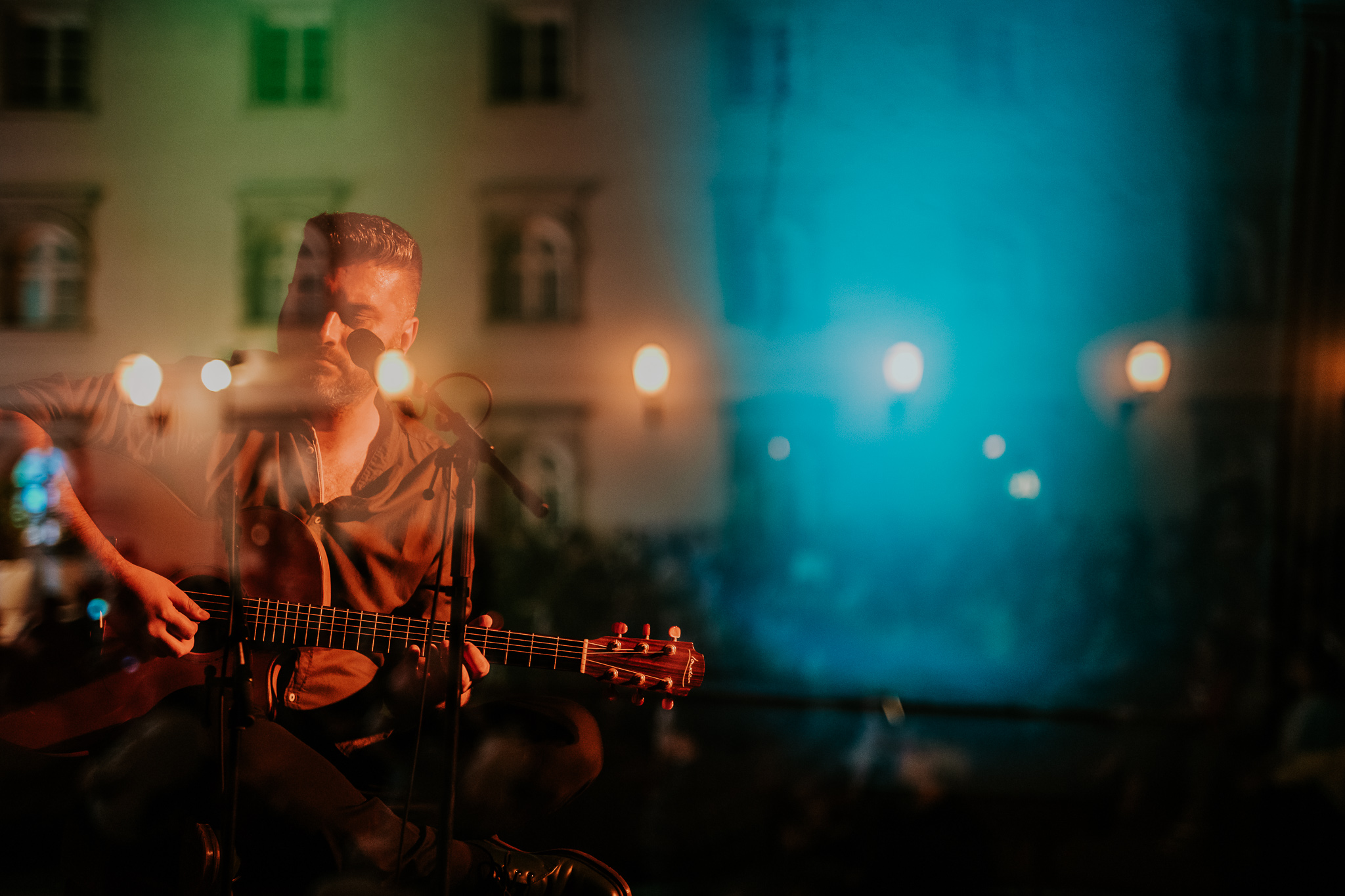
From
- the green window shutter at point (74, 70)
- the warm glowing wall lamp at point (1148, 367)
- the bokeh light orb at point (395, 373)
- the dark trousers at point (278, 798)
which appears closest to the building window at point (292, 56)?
the green window shutter at point (74, 70)

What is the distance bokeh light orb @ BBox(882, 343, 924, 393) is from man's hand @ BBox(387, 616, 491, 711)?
4.39 meters

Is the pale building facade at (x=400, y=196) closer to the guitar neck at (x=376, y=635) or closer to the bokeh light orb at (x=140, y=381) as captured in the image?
the bokeh light orb at (x=140, y=381)

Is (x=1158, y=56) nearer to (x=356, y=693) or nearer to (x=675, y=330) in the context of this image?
(x=675, y=330)

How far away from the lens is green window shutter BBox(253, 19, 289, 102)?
371 centimetres

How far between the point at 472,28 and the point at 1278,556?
5.66 meters

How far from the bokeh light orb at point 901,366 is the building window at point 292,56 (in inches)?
157

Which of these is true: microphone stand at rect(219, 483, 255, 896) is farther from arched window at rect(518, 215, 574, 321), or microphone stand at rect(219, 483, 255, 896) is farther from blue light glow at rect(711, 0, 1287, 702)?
blue light glow at rect(711, 0, 1287, 702)

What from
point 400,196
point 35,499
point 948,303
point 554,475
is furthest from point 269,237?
point 948,303

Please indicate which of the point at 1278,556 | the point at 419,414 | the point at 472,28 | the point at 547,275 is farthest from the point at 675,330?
the point at 1278,556

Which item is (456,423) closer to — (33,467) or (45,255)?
(33,467)

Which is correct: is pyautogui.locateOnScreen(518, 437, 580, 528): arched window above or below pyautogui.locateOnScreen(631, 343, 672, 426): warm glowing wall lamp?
below

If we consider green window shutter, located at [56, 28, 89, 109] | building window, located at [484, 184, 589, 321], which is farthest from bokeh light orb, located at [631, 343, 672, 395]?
green window shutter, located at [56, 28, 89, 109]

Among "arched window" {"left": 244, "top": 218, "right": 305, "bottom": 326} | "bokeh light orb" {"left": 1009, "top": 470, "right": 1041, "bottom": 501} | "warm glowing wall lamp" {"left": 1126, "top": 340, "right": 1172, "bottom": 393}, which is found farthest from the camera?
"bokeh light orb" {"left": 1009, "top": 470, "right": 1041, "bottom": 501}

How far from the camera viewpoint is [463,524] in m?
1.69
